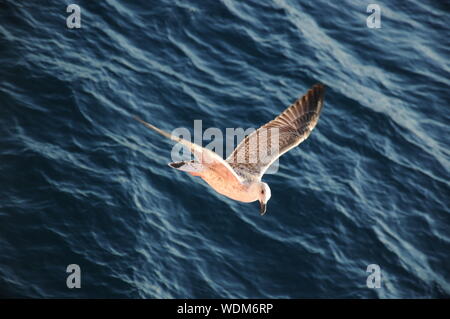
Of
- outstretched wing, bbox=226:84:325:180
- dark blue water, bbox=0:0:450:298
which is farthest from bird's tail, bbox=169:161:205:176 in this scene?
dark blue water, bbox=0:0:450:298

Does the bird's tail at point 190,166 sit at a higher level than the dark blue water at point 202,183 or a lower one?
lower

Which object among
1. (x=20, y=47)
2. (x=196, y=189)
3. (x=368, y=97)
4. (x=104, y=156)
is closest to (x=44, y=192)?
(x=104, y=156)

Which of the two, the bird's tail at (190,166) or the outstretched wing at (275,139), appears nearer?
the bird's tail at (190,166)

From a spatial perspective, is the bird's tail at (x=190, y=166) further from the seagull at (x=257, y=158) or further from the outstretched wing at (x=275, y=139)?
the outstretched wing at (x=275, y=139)

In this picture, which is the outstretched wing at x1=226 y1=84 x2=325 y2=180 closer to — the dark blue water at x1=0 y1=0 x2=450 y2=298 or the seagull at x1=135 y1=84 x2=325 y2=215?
the seagull at x1=135 y1=84 x2=325 y2=215

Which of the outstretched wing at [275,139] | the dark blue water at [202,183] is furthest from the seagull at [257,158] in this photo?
the dark blue water at [202,183]
